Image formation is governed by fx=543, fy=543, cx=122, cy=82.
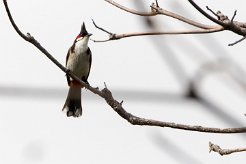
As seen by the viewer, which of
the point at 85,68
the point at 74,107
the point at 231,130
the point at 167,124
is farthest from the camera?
the point at 74,107

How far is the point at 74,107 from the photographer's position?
31.5 ft

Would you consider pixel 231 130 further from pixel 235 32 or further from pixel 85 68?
pixel 85 68

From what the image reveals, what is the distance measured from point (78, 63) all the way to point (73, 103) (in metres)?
1.38

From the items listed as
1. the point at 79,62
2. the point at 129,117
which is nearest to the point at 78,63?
the point at 79,62

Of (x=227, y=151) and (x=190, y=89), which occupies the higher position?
(x=190, y=89)

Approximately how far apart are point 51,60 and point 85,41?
5.14m

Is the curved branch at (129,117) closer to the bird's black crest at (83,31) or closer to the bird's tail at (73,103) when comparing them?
the bird's black crest at (83,31)

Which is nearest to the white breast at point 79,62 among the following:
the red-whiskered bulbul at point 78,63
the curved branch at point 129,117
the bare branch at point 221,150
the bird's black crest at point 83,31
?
the red-whiskered bulbul at point 78,63

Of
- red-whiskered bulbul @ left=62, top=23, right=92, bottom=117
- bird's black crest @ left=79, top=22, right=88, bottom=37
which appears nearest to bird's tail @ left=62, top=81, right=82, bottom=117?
red-whiskered bulbul @ left=62, top=23, right=92, bottom=117

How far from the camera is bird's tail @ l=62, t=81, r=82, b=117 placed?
930 centimetres

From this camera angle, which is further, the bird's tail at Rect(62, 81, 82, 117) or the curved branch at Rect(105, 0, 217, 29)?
the bird's tail at Rect(62, 81, 82, 117)

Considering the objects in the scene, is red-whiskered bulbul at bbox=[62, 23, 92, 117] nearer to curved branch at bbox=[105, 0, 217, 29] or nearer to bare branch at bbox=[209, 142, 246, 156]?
bare branch at bbox=[209, 142, 246, 156]

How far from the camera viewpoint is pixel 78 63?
8430 millimetres

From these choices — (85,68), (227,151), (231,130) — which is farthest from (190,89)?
(85,68)
